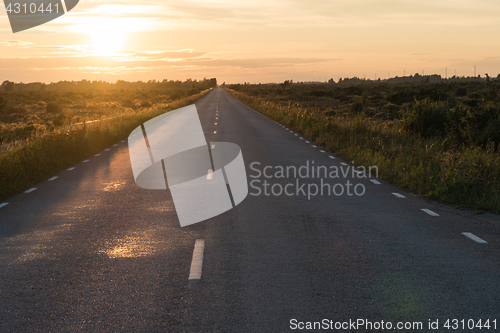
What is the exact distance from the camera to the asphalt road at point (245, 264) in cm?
399

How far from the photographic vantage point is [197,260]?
5.38 meters

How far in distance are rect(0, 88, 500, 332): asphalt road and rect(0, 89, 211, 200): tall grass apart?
4.21ft

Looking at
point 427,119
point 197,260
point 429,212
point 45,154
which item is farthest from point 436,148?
point 45,154

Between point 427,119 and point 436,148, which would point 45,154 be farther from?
point 427,119

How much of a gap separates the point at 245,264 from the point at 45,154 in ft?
30.7

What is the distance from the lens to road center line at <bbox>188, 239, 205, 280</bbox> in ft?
16.1

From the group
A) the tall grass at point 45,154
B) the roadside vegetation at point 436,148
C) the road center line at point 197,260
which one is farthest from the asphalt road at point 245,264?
the tall grass at point 45,154

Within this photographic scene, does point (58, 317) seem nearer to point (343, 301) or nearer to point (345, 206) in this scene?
point (343, 301)

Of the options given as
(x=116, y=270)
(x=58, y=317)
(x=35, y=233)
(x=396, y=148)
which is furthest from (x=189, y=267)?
(x=396, y=148)

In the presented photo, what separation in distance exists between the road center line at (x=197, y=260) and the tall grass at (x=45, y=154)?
5.38 meters

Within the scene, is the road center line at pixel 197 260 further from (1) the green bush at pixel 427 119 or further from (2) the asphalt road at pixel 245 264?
(1) the green bush at pixel 427 119

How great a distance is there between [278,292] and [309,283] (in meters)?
0.41

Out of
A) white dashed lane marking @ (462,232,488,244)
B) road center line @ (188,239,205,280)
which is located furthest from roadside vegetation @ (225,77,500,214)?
road center line @ (188,239,205,280)

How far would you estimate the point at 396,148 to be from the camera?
45.2 feet
